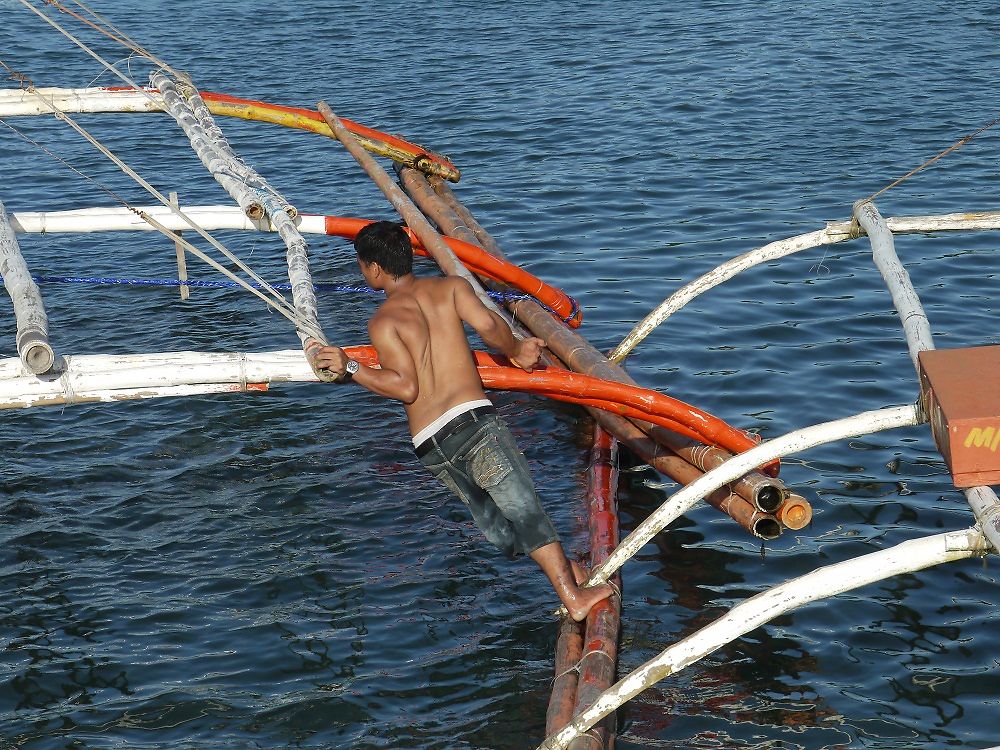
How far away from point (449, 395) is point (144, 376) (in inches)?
82.2

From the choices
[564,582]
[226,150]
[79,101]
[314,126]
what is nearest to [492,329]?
[564,582]

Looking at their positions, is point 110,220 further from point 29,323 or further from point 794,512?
point 794,512

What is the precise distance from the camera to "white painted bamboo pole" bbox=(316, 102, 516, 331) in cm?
1062

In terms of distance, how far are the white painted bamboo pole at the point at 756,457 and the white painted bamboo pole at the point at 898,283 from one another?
0.34 metres

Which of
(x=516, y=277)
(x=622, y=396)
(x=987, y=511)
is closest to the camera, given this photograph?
(x=987, y=511)

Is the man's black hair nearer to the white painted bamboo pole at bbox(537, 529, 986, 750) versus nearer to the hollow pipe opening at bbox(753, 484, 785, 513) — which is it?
the hollow pipe opening at bbox(753, 484, 785, 513)

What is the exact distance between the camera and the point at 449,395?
277 inches

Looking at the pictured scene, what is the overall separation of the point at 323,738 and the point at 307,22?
21878mm

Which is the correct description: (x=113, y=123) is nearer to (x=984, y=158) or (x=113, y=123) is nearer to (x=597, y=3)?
(x=597, y=3)

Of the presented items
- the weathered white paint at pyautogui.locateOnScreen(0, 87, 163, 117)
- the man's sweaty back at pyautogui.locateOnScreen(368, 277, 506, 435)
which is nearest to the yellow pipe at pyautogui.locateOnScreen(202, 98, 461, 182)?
the weathered white paint at pyautogui.locateOnScreen(0, 87, 163, 117)

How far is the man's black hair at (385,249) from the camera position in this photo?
7.07m

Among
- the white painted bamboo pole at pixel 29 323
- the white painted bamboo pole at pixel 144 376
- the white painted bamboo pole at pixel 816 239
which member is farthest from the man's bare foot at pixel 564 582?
the white painted bamboo pole at pixel 29 323

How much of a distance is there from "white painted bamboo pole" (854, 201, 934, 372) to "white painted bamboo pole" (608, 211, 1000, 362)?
0.12m

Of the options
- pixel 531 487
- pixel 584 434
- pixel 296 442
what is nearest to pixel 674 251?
pixel 584 434
